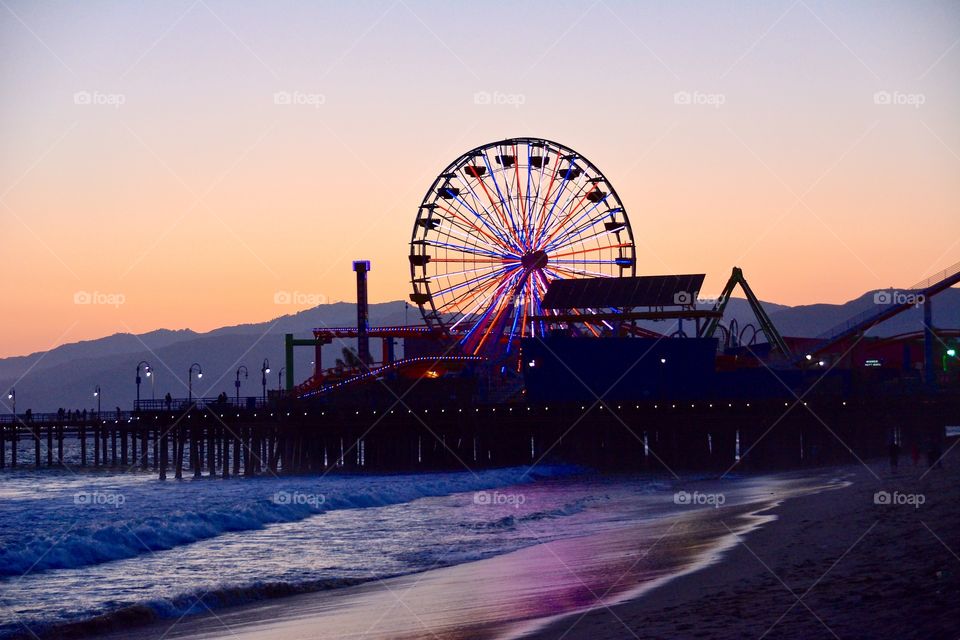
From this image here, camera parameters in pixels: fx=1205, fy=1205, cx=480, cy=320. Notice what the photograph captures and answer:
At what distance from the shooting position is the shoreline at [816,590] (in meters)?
12.6

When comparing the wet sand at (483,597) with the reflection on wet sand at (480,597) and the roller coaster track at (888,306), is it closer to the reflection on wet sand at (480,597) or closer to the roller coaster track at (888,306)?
the reflection on wet sand at (480,597)

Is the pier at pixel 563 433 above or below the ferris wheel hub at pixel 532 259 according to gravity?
below

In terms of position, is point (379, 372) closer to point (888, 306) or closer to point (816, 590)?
point (888, 306)

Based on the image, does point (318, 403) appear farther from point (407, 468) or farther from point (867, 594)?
point (867, 594)

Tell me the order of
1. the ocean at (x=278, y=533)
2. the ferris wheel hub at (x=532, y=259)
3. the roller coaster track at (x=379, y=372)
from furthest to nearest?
the roller coaster track at (x=379, y=372) < the ferris wheel hub at (x=532, y=259) < the ocean at (x=278, y=533)

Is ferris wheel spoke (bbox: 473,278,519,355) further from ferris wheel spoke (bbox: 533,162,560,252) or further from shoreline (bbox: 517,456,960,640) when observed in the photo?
shoreline (bbox: 517,456,960,640)

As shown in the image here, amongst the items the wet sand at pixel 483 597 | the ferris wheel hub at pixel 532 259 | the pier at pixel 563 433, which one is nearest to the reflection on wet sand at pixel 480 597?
the wet sand at pixel 483 597

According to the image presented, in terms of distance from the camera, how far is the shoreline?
12617 millimetres

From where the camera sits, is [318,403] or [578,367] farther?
[318,403]

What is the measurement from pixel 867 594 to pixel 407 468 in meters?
52.0

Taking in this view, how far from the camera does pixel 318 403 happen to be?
7369cm

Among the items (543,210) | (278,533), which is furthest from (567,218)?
(278,533)

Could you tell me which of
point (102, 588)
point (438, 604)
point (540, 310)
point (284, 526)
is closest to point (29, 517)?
point (284, 526)

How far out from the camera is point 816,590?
14.9m
